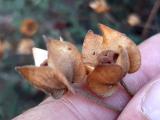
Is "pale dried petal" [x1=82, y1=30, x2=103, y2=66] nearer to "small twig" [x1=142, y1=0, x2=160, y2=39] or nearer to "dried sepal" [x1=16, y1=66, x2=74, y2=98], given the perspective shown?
"dried sepal" [x1=16, y1=66, x2=74, y2=98]

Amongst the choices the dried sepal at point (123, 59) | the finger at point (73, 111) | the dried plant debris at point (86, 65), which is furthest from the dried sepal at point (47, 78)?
the finger at point (73, 111)

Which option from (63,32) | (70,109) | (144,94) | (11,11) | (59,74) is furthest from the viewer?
(11,11)

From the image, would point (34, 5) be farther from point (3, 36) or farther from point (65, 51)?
point (65, 51)

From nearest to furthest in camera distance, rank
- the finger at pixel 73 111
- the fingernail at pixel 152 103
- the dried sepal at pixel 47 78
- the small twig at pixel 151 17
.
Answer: the dried sepal at pixel 47 78, the fingernail at pixel 152 103, the finger at pixel 73 111, the small twig at pixel 151 17

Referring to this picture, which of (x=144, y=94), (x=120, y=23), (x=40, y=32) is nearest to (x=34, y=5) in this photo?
(x=40, y=32)

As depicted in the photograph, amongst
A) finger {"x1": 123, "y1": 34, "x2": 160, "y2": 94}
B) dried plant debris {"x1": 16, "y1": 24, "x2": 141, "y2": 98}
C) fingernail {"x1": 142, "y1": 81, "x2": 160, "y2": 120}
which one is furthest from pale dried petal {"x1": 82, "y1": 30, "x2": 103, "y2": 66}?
finger {"x1": 123, "y1": 34, "x2": 160, "y2": 94}

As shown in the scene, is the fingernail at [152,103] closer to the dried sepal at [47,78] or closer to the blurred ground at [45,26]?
the dried sepal at [47,78]
